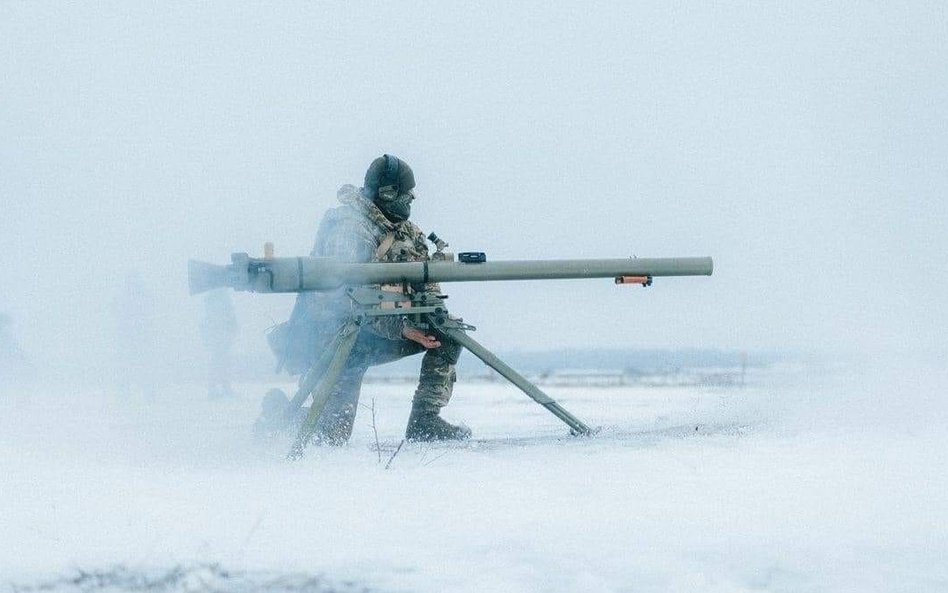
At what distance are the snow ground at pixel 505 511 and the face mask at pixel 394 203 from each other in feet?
5.67

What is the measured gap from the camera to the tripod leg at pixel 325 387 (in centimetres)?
693

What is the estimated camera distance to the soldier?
8.10 m

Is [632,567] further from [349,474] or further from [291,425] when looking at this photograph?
[291,425]

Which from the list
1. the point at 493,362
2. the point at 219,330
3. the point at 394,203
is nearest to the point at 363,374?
the point at 493,362

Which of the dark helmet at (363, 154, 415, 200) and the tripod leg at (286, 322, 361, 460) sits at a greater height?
the dark helmet at (363, 154, 415, 200)

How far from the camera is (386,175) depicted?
8523mm

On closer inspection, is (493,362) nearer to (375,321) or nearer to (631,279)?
(375,321)

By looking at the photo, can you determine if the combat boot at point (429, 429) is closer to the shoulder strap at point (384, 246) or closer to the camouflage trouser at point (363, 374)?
the camouflage trouser at point (363, 374)

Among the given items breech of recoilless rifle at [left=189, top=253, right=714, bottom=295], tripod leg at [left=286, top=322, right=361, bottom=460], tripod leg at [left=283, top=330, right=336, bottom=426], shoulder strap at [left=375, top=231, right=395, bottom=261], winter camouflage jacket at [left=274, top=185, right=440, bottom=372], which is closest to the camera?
breech of recoilless rifle at [left=189, top=253, right=714, bottom=295]

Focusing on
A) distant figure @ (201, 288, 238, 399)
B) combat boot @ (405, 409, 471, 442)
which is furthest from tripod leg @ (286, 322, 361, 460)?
distant figure @ (201, 288, 238, 399)

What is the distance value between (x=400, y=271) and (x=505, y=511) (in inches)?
103

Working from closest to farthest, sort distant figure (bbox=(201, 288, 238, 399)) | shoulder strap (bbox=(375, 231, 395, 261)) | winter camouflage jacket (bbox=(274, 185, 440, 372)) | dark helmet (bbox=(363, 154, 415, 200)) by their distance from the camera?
winter camouflage jacket (bbox=(274, 185, 440, 372)) < shoulder strap (bbox=(375, 231, 395, 261)) < dark helmet (bbox=(363, 154, 415, 200)) < distant figure (bbox=(201, 288, 238, 399))

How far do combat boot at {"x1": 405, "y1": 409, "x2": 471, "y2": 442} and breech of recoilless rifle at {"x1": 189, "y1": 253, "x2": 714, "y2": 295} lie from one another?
4.48 feet

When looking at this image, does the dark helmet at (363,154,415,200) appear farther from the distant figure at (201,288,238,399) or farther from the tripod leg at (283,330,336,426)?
the distant figure at (201,288,238,399)
